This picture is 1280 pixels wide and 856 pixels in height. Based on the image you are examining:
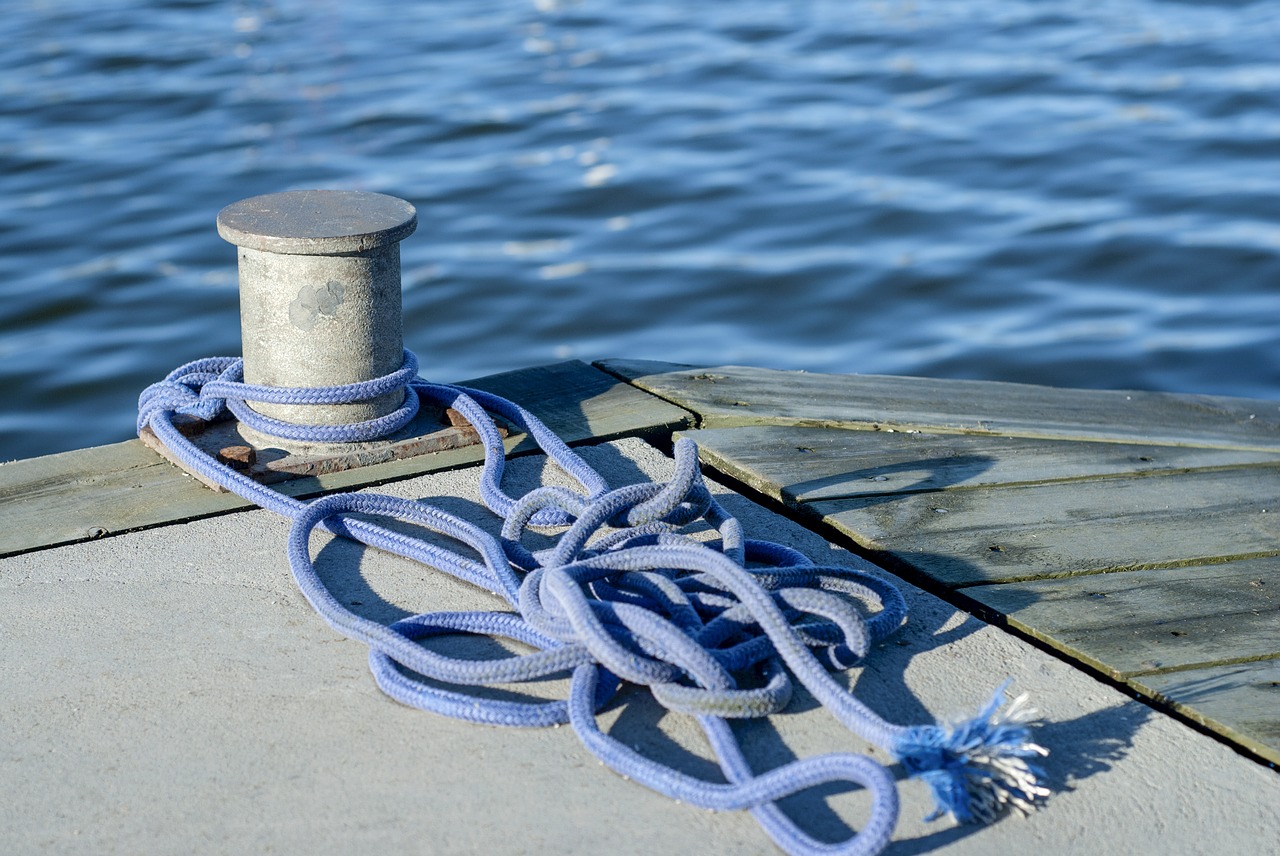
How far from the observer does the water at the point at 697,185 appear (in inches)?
266

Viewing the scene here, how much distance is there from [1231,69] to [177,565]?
9383mm

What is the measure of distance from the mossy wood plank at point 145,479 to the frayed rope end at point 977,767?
4.41 ft

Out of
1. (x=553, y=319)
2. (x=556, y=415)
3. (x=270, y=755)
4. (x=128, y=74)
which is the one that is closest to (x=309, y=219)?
(x=556, y=415)

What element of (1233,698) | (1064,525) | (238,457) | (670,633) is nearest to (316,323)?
(238,457)

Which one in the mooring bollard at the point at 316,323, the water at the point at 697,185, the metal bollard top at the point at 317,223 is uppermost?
the metal bollard top at the point at 317,223

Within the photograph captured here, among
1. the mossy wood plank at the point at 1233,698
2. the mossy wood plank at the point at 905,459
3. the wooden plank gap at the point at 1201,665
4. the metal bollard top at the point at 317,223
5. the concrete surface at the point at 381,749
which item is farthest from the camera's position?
the mossy wood plank at the point at 905,459

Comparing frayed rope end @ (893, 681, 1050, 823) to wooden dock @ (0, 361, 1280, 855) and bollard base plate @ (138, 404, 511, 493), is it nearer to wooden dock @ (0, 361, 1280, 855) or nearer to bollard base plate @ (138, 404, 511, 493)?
wooden dock @ (0, 361, 1280, 855)

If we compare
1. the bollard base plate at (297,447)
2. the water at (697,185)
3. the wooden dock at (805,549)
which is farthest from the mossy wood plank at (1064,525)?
the water at (697,185)

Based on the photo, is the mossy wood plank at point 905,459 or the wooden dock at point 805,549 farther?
the mossy wood plank at point 905,459

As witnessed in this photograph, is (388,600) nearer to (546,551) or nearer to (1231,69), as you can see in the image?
(546,551)

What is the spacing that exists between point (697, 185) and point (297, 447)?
18.8 ft

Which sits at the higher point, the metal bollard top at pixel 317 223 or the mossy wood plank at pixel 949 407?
the metal bollard top at pixel 317 223

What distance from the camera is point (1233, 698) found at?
A: 2.20 m

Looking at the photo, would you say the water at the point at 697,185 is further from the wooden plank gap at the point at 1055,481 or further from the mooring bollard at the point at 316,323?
the mooring bollard at the point at 316,323
